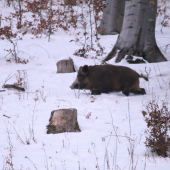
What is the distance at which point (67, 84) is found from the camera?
817 centimetres

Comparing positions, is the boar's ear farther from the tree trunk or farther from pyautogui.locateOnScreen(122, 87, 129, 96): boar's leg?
the tree trunk

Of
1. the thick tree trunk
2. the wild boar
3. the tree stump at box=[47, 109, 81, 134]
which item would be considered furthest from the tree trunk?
the tree stump at box=[47, 109, 81, 134]

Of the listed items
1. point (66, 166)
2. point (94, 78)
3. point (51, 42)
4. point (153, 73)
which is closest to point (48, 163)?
point (66, 166)

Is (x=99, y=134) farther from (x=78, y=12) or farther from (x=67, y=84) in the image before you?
(x=78, y=12)

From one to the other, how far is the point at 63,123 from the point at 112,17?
1066 centimetres

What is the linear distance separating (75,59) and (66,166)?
8.08 m

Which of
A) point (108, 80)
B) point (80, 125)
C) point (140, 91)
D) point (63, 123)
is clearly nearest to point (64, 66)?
point (108, 80)

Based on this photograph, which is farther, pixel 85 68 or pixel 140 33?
pixel 140 33

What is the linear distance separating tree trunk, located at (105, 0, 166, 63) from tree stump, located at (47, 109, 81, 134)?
5.42 m

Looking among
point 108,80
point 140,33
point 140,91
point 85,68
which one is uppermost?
point 140,33

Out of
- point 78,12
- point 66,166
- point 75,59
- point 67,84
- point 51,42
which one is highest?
point 78,12

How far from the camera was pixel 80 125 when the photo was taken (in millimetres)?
4930

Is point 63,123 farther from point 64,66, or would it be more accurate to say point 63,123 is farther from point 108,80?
point 64,66

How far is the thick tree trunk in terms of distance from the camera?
14.1 meters
